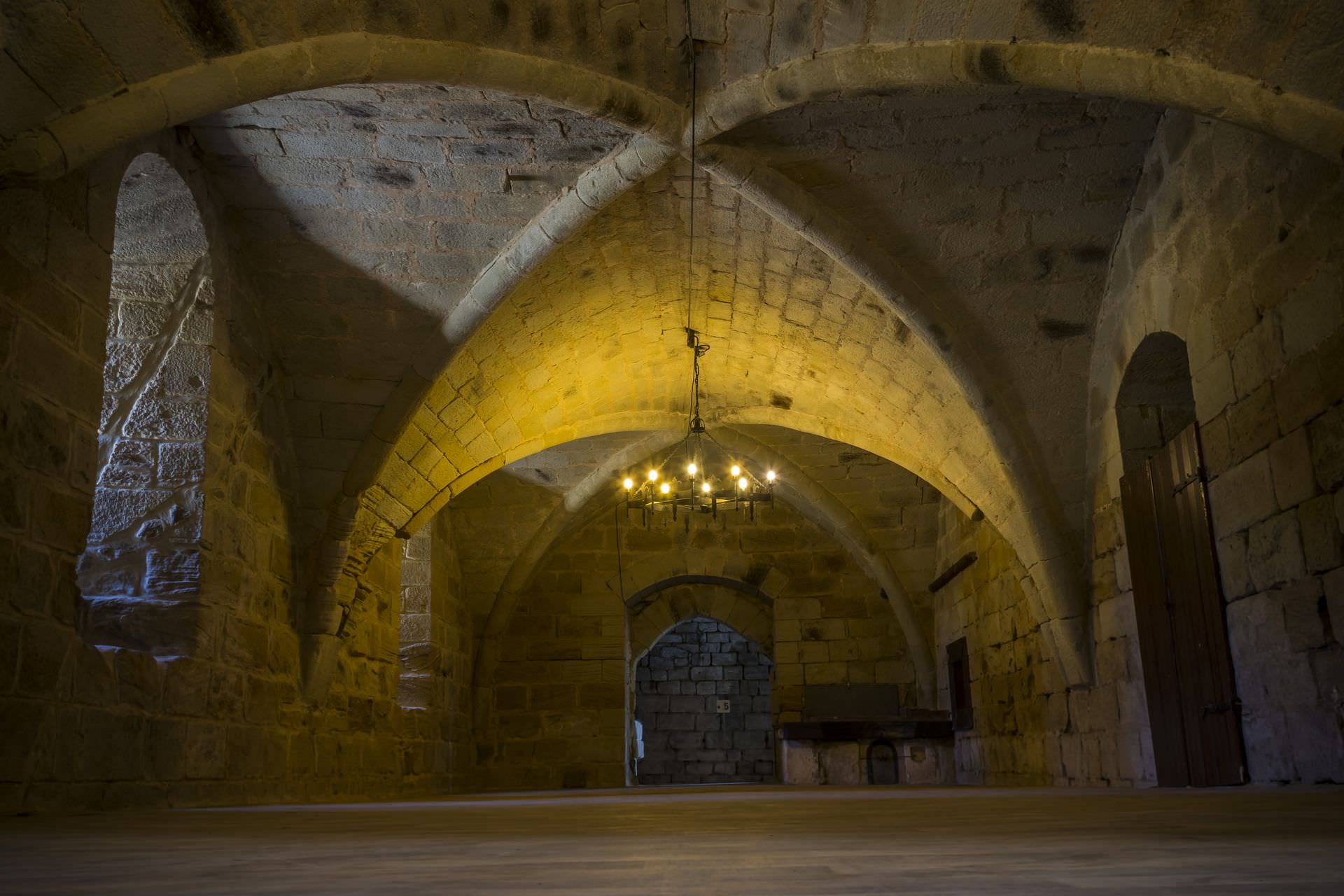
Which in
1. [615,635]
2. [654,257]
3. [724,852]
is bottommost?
[724,852]

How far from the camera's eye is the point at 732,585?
10812 mm

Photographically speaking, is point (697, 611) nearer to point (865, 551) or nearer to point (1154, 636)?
point (865, 551)

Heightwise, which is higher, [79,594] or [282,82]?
[282,82]

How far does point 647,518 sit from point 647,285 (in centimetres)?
439

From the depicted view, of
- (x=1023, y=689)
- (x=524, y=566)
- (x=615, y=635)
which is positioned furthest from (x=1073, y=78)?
(x=615, y=635)

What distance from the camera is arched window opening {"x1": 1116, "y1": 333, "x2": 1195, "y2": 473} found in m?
5.28

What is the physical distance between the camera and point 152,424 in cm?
478

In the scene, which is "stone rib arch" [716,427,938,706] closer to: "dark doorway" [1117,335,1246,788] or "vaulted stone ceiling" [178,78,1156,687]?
"vaulted stone ceiling" [178,78,1156,687]

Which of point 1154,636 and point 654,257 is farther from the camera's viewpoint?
point 654,257

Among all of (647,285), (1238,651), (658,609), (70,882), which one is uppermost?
(647,285)

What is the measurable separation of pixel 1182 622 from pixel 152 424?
169 inches

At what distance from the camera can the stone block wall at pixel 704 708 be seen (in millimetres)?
13602

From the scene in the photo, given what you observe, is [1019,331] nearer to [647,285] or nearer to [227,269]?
[647,285]

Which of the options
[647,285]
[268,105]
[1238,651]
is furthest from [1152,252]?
[268,105]
